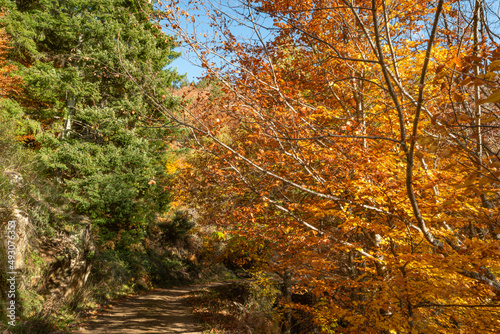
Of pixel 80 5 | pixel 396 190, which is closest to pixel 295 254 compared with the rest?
pixel 396 190

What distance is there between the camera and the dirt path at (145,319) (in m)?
6.82

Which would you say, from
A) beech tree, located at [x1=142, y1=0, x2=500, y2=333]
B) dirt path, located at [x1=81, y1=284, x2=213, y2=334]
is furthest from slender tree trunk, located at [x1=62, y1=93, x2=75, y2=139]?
beech tree, located at [x1=142, y1=0, x2=500, y2=333]

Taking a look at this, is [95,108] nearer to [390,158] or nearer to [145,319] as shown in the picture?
[145,319]

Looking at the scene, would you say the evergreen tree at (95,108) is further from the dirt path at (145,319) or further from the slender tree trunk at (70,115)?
the dirt path at (145,319)

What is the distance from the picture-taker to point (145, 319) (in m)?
7.81

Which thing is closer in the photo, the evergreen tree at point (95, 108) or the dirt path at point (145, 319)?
the dirt path at point (145, 319)

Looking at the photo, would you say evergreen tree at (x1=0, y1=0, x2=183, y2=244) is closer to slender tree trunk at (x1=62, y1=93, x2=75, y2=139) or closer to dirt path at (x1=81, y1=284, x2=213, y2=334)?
slender tree trunk at (x1=62, y1=93, x2=75, y2=139)

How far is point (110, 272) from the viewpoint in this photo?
1021 centimetres

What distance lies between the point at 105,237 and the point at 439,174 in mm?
11491

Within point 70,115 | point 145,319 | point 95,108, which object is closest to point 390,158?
point 145,319

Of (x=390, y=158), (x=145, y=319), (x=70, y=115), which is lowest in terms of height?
(x=145, y=319)

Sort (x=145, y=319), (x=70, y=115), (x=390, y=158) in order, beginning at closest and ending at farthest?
(x=390, y=158) → (x=145, y=319) → (x=70, y=115)

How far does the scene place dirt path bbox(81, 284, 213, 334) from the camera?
6.82m

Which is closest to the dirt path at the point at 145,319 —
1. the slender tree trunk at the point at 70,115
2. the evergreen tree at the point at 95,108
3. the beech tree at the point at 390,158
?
the evergreen tree at the point at 95,108
